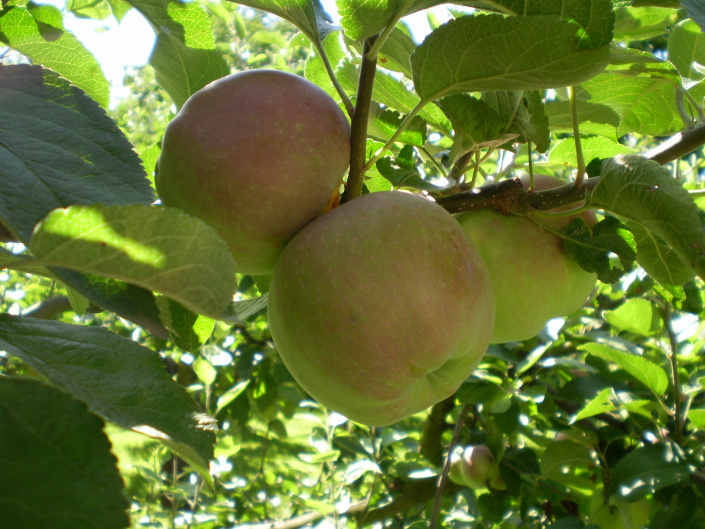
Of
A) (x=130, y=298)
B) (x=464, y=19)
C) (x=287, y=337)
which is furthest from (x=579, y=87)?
(x=130, y=298)

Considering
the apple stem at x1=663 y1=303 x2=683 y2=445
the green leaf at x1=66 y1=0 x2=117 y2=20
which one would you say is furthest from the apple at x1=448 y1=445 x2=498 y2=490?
the green leaf at x1=66 y1=0 x2=117 y2=20

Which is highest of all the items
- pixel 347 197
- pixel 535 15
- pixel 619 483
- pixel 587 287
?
pixel 535 15

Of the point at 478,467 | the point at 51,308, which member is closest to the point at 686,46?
the point at 478,467

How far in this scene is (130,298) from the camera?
0.50m

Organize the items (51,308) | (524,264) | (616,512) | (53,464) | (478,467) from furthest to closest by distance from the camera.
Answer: (51,308) → (478,467) → (616,512) → (524,264) → (53,464)

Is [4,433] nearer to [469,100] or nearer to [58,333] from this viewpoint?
[58,333]

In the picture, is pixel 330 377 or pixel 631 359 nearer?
pixel 330 377

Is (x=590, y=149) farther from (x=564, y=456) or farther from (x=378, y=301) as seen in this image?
(x=564, y=456)

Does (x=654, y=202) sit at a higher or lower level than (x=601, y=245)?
higher

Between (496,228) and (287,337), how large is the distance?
1.19 feet

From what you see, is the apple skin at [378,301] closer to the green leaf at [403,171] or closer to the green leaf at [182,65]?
the green leaf at [403,171]

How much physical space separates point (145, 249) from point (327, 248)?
0.26 meters

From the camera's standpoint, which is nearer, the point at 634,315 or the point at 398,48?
the point at 398,48

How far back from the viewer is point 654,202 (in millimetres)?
596
